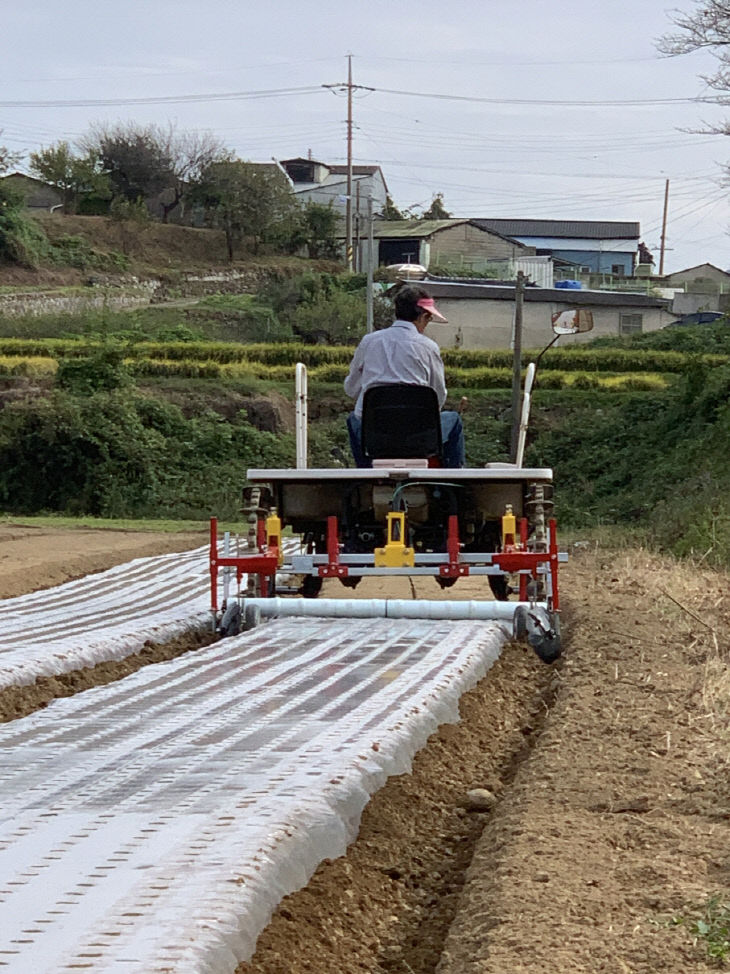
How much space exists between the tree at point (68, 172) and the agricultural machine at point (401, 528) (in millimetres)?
63048

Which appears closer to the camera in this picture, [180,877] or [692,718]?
[180,877]

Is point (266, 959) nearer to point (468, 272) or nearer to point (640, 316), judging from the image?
point (640, 316)

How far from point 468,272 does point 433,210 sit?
2228cm

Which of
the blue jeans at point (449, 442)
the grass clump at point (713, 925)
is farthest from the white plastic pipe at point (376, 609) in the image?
the grass clump at point (713, 925)

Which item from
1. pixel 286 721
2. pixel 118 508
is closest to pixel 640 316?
pixel 118 508

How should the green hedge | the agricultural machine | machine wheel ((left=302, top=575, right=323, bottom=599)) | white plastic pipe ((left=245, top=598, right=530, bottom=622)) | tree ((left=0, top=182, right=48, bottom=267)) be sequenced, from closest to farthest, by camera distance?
the agricultural machine
white plastic pipe ((left=245, top=598, right=530, bottom=622))
machine wheel ((left=302, top=575, right=323, bottom=599))
the green hedge
tree ((left=0, top=182, right=48, bottom=267))

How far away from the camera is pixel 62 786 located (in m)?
4.16

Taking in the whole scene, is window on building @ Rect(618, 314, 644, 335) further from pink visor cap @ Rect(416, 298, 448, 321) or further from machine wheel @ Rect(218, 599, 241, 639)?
machine wheel @ Rect(218, 599, 241, 639)

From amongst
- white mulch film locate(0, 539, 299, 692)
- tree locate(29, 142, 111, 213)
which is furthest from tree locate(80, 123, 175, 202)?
white mulch film locate(0, 539, 299, 692)

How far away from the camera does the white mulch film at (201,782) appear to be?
2992mm

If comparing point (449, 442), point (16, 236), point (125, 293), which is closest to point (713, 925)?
point (449, 442)

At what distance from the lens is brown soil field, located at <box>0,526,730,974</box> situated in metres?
3.26

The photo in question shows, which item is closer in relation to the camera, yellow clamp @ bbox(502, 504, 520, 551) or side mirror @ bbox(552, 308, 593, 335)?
yellow clamp @ bbox(502, 504, 520, 551)

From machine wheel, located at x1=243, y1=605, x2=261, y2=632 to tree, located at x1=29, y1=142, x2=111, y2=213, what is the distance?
6363 centimetres
